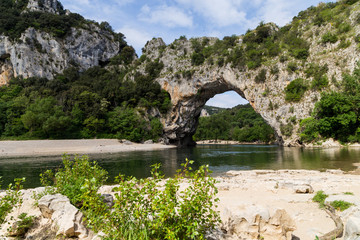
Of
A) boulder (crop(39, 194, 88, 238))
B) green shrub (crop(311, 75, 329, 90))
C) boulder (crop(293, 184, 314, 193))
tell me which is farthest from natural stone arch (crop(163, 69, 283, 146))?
boulder (crop(39, 194, 88, 238))

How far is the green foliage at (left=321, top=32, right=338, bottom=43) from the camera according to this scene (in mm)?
33469

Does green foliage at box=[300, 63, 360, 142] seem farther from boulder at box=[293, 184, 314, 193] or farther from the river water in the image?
boulder at box=[293, 184, 314, 193]

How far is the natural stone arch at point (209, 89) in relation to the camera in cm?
3513

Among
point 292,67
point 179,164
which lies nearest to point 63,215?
point 179,164

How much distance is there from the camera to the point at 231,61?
140 ft

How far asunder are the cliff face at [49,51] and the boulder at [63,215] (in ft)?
210

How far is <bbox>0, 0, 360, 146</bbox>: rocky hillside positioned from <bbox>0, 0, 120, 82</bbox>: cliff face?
0.81ft

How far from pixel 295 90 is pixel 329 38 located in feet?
33.2

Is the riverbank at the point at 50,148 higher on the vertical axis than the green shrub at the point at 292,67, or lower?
→ lower

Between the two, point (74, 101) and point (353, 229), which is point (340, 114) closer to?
point (353, 229)

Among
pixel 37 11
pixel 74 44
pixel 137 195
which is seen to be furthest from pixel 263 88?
pixel 37 11

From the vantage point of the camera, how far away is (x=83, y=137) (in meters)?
42.2

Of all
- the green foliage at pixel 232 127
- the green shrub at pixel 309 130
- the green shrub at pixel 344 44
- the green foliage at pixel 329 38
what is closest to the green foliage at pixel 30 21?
the green foliage at pixel 232 127

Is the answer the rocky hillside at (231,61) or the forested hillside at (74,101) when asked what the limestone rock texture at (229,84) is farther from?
the forested hillside at (74,101)
